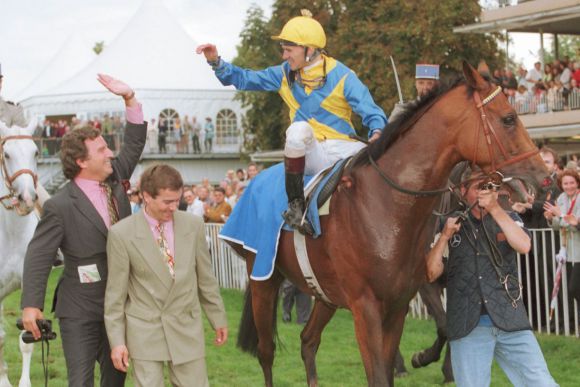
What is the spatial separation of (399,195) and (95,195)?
1.74 m

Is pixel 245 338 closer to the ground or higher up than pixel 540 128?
closer to the ground

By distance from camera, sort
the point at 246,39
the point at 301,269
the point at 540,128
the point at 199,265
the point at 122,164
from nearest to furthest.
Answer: the point at 199,265 < the point at 122,164 < the point at 301,269 < the point at 540,128 < the point at 246,39

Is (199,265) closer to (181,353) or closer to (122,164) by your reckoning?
(181,353)

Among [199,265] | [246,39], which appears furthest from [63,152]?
[246,39]

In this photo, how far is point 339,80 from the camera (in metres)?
6.43

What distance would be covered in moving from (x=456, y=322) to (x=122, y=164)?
211 centimetres

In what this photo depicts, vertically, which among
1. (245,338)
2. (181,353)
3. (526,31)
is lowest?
(245,338)

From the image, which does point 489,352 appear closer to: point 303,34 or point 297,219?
point 297,219

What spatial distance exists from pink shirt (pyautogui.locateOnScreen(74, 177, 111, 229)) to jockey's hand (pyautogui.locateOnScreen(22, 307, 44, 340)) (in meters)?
0.60

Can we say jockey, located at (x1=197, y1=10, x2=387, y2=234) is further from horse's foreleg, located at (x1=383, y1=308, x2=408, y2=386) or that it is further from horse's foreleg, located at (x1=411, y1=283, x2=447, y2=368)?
horse's foreleg, located at (x1=411, y1=283, x2=447, y2=368)

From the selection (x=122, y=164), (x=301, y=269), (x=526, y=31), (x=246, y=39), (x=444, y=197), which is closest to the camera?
(x=122, y=164)

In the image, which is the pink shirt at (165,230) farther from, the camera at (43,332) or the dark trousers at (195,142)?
the dark trousers at (195,142)

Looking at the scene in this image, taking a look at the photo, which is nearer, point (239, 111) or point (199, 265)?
point (199, 265)

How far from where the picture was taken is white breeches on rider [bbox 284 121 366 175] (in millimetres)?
6043
